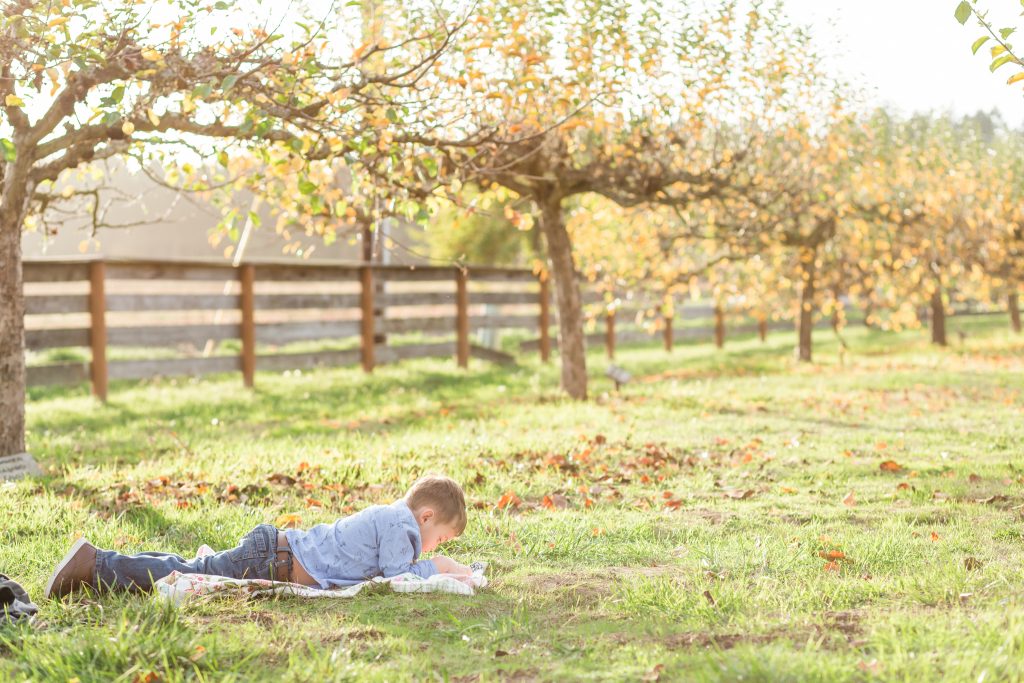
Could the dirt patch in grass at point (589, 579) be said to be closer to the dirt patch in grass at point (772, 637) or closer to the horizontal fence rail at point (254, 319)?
the dirt patch in grass at point (772, 637)

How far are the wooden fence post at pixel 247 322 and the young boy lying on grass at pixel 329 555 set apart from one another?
10.2 metres

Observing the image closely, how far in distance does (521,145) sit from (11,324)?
17.6ft

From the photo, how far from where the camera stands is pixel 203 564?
4773mm

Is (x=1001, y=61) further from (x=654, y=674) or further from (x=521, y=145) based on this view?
(x=521, y=145)

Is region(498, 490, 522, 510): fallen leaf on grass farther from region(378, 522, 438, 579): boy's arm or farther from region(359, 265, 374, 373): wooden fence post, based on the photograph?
region(359, 265, 374, 373): wooden fence post

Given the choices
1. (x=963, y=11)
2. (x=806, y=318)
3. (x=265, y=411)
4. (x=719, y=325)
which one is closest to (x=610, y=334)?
(x=719, y=325)

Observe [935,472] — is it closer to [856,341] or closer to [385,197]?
[385,197]

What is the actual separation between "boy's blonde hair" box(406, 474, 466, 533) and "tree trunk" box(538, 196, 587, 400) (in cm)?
858

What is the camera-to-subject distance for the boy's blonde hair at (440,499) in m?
4.82

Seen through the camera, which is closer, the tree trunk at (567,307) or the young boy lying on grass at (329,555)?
the young boy lying on grass at (329,555)

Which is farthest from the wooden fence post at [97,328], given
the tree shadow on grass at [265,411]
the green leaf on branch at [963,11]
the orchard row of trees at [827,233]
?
the green leaf on branch at [963,11]

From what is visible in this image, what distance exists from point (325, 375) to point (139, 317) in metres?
15.5

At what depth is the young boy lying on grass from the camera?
184 inches

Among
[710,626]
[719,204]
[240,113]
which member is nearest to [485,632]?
[710,626]
